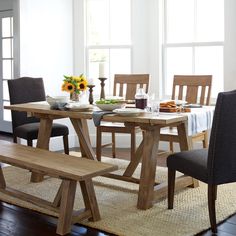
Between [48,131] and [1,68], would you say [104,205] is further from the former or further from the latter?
[1,68]

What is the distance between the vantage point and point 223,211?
3.23 meters

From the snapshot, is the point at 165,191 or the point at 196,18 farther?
the point at 196,18

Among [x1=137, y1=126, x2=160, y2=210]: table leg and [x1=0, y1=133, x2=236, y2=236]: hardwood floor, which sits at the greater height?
[x1=137, y1=126, x2=160, y2=210]: table leg

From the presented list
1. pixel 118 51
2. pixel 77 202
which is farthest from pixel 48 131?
pixel 118 51

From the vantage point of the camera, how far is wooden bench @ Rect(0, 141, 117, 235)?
2.79 m

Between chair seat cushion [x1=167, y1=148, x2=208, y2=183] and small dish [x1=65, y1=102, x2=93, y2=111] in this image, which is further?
small dish [x1=65, y1=102, x2=93, y2=111]

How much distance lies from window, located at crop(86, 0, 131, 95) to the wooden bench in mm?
2617

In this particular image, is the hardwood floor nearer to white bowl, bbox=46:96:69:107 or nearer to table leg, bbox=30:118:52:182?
table leg, bbox=30:118:52:182

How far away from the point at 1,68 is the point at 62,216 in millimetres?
4235

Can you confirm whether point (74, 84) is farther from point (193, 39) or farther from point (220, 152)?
point (193, 39)

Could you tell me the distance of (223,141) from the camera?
8.90ft

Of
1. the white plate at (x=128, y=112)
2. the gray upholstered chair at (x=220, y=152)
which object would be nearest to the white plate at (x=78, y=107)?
the white plate at (x=128, y=112)

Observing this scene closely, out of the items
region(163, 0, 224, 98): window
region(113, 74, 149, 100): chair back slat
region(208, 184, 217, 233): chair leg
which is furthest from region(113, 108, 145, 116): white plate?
region(163, 0, 224, 98): window

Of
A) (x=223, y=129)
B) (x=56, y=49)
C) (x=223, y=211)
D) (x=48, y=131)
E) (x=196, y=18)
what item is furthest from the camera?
(x=56, y=49)
